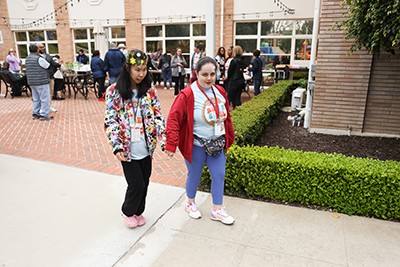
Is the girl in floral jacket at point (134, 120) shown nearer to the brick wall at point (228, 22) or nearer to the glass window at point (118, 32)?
the brick wall at point (228, 22)

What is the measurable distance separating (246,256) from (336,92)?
419cm

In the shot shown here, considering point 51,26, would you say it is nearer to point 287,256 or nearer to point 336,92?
point 336,92

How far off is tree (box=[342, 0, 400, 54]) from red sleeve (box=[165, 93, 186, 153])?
100 inches

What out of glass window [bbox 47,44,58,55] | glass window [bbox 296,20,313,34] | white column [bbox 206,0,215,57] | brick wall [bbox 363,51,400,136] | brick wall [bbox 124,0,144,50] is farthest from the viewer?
glass window [bbox 47,44,58,55]

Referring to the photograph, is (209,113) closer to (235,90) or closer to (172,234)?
(172,234)

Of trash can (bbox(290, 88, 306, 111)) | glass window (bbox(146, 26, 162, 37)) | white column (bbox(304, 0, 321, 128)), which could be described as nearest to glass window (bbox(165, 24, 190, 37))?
glass window (bbox(146, 26, 162, 37))

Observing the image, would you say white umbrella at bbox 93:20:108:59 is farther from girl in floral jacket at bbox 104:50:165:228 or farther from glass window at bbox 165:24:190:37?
girl in floral jacket at bbox 104:50:165:228

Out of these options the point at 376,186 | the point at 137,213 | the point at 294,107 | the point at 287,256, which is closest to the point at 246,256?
the point at 287,256

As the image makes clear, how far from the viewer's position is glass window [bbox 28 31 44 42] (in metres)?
19.4

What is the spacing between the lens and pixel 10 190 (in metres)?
3.98

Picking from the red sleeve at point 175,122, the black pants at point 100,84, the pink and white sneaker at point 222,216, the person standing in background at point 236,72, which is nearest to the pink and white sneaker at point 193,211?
the pink and white sneaker at point 222,216

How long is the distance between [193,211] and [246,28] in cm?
1293

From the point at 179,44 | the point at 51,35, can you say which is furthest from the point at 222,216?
the point at 51,35

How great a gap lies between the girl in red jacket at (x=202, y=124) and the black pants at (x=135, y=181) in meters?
0.28
